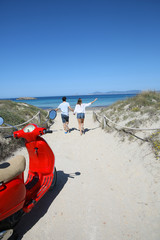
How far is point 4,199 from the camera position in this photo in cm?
185

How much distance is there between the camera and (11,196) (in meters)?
1.95

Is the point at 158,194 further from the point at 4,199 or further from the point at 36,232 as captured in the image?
the point at 4,199

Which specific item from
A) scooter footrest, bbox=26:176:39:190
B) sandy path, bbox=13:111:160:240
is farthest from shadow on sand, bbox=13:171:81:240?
scooter footrest, bbox=26:176:39:190

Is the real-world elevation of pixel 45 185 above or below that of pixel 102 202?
above

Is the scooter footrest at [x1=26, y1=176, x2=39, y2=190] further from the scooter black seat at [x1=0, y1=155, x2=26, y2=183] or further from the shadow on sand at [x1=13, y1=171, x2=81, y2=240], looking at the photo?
the scooter black seat at [x1=0, y1=155, x2=26, y2=183]

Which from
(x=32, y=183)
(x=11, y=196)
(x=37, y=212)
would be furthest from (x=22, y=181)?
(x=37, y=212)

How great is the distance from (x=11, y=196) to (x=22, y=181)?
28 cm

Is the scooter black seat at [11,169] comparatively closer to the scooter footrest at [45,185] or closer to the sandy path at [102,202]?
the scooter footrest at [45,185]

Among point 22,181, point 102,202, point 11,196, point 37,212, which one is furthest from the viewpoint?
point 102,202

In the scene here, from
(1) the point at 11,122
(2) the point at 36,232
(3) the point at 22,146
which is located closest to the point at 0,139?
(3) the point at 22,146

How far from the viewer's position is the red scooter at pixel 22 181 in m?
1.90

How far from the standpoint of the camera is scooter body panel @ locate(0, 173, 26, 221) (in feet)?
6.06

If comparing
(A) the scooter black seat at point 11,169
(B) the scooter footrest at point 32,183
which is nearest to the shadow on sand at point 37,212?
(B) the scooter footrest at point 32,183

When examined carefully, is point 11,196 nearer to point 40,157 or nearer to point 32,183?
point 32,183
